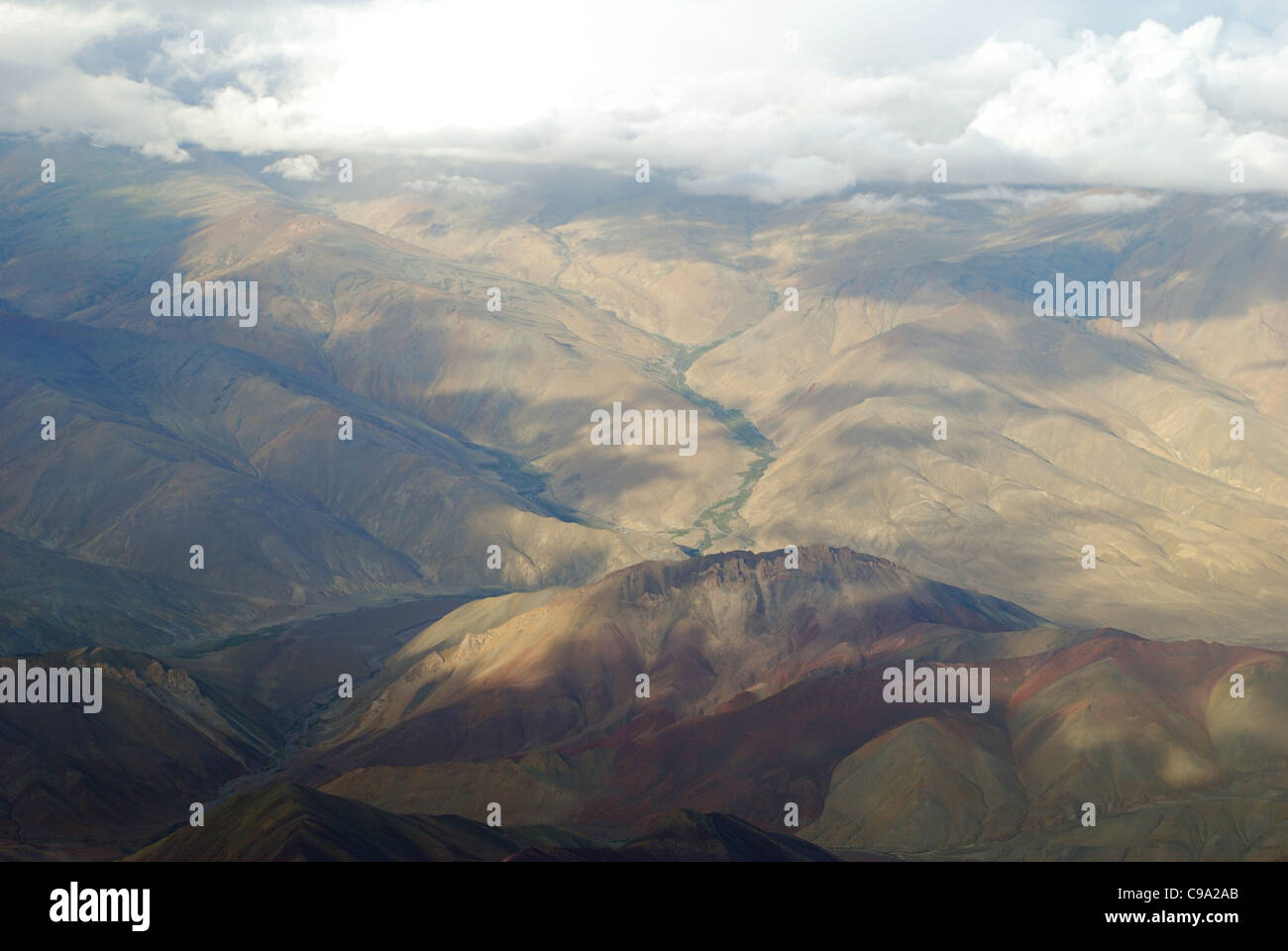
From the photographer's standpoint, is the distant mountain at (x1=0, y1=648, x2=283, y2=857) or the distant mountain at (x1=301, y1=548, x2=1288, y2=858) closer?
the distant mountain at (x1=301, y1=548, x2=1288, y2=858)

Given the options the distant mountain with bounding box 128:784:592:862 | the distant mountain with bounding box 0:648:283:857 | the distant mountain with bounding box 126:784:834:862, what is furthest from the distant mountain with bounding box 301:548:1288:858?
the distant mountain with bounding box 128:784:592:862

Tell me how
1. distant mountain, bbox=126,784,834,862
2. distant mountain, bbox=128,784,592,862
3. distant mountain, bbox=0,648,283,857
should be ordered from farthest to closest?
distant mountain, bbox=0,648,283,857, distant mountain, bbox=126,784,834,862, distant mountain, bbox=128,784,592,862

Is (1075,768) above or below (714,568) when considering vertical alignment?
below

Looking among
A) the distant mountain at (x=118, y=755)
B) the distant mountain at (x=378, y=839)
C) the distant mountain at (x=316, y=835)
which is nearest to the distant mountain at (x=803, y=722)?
the distant mountain at (x=118, y=755)

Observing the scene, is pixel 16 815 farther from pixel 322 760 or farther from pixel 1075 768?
pixel 1075 768

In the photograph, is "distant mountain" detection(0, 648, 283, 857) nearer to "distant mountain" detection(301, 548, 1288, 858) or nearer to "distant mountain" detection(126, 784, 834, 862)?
"distant mountain" detection(301, 548, 1288, 858)

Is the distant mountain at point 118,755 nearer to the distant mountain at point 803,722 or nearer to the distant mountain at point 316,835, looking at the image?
the distant mountain at point 803,722

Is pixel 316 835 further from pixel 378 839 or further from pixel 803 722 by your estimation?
pixel 803 722

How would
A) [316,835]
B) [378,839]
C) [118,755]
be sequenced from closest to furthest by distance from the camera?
[316,835] → [378,839] → [118,755]

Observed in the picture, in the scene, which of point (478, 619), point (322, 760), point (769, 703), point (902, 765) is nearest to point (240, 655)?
point (478, 619)

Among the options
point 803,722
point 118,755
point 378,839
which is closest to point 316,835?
point 378,839

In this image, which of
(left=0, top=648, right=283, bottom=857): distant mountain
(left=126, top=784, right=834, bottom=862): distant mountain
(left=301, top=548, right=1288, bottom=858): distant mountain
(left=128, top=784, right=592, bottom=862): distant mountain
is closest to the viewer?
(left=128, top=784, right=592, bottom=862): distant mountain
